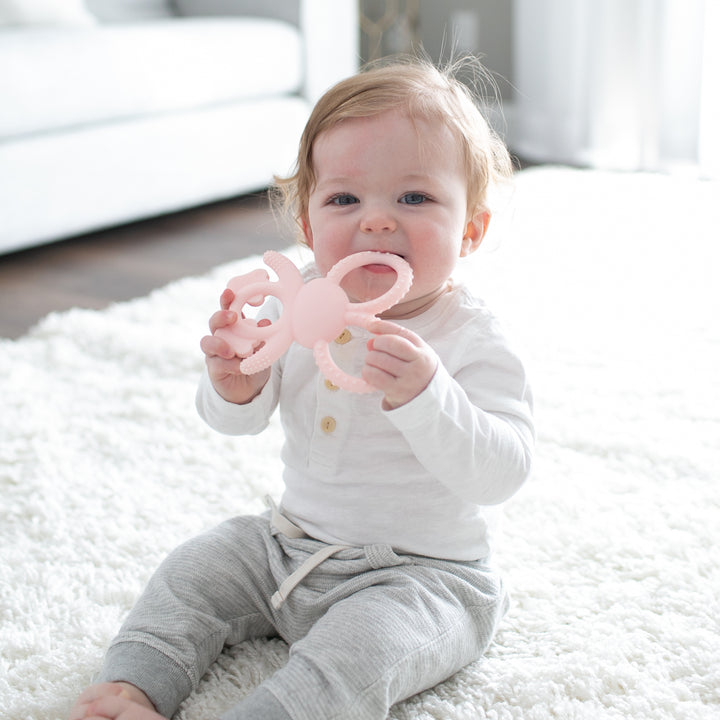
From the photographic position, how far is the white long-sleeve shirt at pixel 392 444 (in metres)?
0.78

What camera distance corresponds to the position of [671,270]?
1.86 m

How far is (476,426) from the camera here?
0.73 meters

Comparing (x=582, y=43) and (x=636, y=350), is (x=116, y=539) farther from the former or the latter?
(x=582, y=43)

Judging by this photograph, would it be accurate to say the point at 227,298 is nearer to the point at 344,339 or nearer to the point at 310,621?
the point at 344,339

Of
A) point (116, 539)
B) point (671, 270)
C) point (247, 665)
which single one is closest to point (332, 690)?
point (247, 665)

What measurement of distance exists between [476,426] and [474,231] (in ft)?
0.73

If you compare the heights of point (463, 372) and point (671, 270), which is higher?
point (463, 372)

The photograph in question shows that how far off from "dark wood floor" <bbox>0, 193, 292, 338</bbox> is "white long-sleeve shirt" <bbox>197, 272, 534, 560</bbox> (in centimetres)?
94

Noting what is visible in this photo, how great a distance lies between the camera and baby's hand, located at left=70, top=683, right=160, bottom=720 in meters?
0.69

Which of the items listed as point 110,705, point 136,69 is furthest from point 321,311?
point 136,69

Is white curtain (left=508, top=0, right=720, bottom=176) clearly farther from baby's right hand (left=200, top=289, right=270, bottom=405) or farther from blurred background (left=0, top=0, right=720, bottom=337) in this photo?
baby's right hand (left=200, top=289, right=270, bottom=405)

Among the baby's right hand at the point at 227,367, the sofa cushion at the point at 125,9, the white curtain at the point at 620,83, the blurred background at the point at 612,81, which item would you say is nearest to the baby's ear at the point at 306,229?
the baby's right hand at the point at 227,367

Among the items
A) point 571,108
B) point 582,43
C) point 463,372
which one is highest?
point 463,372

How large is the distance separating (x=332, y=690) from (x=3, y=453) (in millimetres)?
667
